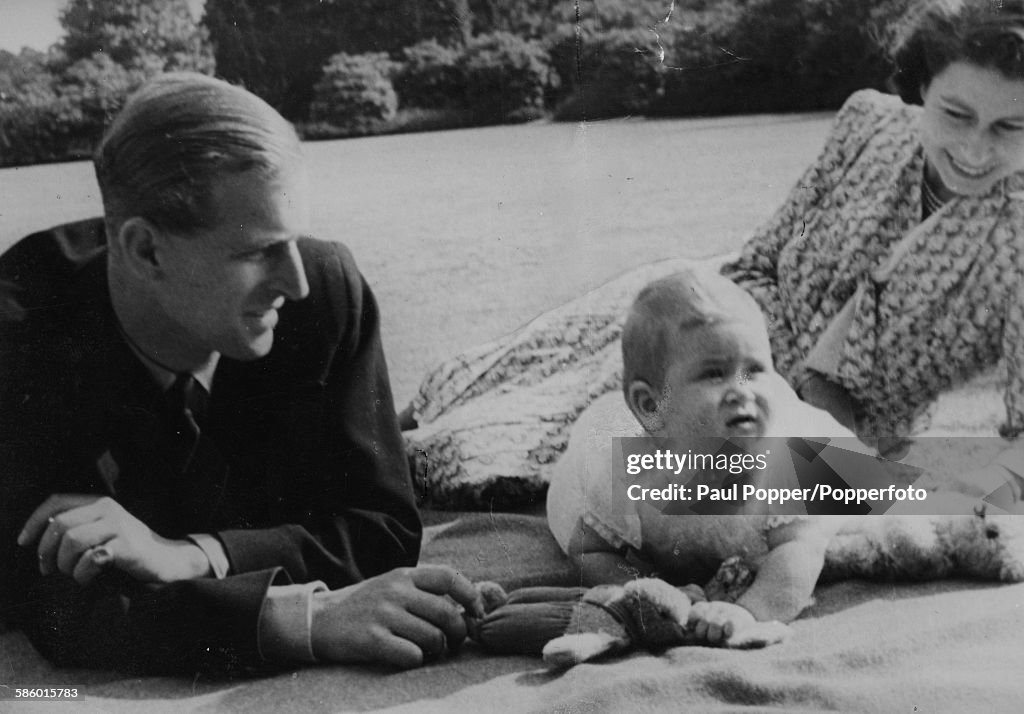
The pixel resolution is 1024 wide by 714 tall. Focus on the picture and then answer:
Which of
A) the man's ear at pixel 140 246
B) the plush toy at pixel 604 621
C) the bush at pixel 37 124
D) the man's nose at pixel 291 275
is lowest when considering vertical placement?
the plush toy at pixel 604 621

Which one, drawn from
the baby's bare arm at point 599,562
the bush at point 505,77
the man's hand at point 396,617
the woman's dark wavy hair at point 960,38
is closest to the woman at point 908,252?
the woman's dark wavy hair at point 960,38

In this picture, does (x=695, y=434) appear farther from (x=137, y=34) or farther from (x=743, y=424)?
(x=137, y=34)

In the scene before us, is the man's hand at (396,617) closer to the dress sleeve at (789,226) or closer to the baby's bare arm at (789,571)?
the baby's bare arm at (789,571)

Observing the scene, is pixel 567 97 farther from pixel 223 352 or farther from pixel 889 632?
pixel 889 632

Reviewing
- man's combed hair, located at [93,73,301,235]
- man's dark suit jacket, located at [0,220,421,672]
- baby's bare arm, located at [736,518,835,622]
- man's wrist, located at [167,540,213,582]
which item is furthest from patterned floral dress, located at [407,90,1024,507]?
man's combed hair, located at [93,73,301,235]

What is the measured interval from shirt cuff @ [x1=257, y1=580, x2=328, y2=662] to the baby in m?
0.66

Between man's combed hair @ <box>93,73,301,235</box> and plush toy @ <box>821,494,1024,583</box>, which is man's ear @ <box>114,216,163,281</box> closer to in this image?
man's combed hair @ <box>93,73,301,235</box>

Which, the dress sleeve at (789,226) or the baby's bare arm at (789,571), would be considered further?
the dress sleeve at (789,226)

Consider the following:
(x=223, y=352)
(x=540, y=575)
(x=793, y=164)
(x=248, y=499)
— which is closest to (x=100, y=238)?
(x=223, y=352)

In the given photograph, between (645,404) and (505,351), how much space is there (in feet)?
1.29

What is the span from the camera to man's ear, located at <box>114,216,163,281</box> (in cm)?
300

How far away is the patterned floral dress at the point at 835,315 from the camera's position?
3.09 meters

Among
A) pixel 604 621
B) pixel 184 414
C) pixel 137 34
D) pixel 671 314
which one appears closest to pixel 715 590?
pixel 604 621

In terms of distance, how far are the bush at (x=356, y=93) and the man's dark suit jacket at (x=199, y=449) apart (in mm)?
324
